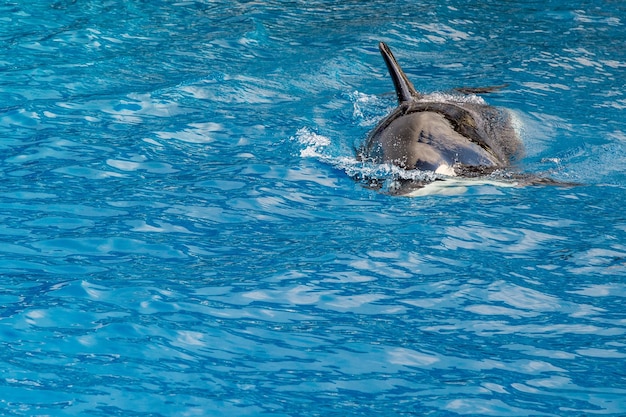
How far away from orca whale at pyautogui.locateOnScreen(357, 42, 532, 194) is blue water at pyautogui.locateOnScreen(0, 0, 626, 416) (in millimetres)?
215

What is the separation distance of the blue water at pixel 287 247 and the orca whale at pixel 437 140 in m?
0.22

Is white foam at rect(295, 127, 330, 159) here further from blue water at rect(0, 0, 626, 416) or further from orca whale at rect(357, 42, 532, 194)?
orca whale at rect(357, 42, 532, 194)

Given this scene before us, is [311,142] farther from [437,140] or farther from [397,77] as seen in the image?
[437,140]

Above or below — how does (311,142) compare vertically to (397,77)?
below

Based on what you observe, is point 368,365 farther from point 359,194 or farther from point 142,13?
point 142,13

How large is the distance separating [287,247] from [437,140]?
6.69ft

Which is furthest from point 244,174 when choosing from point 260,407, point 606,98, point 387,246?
point 606,98

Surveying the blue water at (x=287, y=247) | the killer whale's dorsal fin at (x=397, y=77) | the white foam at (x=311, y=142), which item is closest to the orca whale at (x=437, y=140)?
the killer whale's dorsal fin at (x=397, y=77)

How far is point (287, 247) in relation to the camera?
5695mm

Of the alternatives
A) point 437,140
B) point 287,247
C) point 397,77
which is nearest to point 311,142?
point 397,77

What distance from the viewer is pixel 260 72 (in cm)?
1002

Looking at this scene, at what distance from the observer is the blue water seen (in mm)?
4234

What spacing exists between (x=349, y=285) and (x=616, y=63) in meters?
6.45

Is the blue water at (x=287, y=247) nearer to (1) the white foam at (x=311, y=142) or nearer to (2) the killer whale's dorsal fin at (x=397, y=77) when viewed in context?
(1) the white foam at (x=311, y=142)
